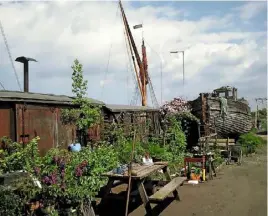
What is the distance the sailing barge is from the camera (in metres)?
17.5

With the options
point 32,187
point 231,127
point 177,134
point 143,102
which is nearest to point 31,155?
point 32,187

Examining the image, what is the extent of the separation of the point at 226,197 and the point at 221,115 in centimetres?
956

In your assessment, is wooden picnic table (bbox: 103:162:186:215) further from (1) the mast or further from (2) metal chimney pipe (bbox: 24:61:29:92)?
(1) the mast

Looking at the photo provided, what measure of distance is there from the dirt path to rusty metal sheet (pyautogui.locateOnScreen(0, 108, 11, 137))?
3.66m

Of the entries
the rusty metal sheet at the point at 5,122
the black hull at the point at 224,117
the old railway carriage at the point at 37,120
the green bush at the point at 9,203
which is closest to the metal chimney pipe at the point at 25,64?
the old railway carriage at the point at 37,120

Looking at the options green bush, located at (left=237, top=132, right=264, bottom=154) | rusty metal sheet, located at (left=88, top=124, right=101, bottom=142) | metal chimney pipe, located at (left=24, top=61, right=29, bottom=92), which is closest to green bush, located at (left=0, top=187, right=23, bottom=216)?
rusty metal sheet, located at (left=88, top=124, right=101, bottom=142)

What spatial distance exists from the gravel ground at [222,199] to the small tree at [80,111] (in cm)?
362

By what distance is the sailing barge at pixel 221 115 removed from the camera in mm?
17516

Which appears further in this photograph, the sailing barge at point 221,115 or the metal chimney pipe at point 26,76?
the sailing barge at point 221,115

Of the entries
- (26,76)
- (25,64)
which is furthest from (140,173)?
(25,64)

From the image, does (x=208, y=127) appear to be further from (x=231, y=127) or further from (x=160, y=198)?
(x=160, y=198)

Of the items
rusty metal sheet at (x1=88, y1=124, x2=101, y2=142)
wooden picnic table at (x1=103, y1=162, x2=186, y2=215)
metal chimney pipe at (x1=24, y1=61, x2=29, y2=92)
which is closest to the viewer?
wooden picnic table at (x1=103, y1=162, x2=186, y2=215)

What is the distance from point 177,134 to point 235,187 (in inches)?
215

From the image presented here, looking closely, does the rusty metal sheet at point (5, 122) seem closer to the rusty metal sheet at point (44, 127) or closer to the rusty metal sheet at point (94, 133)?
the rusty metal sheet at point (44, 127)
